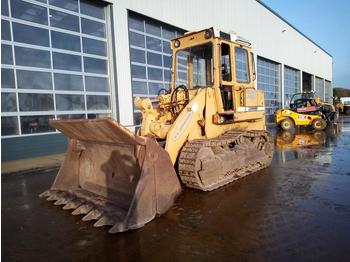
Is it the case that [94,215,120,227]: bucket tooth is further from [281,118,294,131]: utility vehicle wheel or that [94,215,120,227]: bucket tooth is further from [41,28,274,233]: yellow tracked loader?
[281,118,294,131]: utility vehicle wheel

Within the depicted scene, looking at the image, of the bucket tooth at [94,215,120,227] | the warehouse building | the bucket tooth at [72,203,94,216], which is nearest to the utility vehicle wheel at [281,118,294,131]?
the warehouse building

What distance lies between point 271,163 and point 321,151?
2.91 metres

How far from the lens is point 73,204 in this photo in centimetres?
496

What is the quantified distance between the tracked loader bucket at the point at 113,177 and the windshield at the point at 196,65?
2772mm

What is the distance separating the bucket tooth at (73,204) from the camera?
4.89 meters

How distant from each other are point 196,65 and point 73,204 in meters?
4.00

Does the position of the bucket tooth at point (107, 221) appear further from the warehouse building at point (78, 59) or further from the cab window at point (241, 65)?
the warehouse building at point (78, 59)

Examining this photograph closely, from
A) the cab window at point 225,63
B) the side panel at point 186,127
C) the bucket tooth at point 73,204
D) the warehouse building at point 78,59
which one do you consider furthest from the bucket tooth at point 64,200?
the warehouse building at point 78,59

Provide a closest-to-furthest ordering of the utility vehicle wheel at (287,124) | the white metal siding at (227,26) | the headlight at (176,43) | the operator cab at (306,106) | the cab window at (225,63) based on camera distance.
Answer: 1. the cab window at (225,63)
2. the headlight at (176,43)
3. the white metal siding at (227,26)
4. the utility vehicle wheel at (287,124)
5. the operator cab at (306,106)

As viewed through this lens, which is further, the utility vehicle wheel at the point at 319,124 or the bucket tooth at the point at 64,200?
the utility vehicle wheel at the point at 319,124

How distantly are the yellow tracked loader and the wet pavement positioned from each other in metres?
0.27

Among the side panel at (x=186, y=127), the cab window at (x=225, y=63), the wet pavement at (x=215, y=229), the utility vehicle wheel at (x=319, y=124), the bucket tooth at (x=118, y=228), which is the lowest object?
the wet pavement at (x=215, y=229)

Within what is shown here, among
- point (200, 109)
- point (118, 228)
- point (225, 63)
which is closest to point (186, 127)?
point (200, 109)

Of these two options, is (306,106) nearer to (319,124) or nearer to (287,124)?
(319,124)
